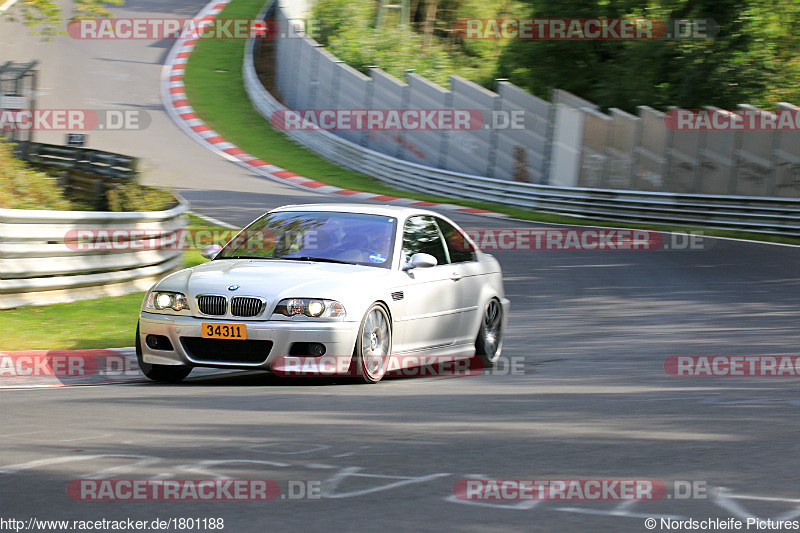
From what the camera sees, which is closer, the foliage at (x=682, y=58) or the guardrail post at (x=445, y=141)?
the foliage at (x=682, y=58)

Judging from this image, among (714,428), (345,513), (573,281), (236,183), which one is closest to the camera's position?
(345,513)

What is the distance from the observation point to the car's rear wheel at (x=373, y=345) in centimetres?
819

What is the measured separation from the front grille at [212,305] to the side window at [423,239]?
68.8 inches

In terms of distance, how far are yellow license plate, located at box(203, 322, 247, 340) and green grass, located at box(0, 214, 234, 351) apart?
7.76ft

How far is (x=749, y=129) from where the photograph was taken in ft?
79.0

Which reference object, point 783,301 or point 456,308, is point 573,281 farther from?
point 456,308

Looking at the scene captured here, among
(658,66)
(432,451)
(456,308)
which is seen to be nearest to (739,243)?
(658,66)

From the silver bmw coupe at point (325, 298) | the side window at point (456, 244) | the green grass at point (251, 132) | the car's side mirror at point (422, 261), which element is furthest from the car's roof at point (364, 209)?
the green grass at point (251, 132)

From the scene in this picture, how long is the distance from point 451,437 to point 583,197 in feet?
65.4

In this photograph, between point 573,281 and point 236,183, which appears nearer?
point 573,281

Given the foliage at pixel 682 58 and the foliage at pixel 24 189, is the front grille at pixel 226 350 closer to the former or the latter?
the foliage at pixel 24 189

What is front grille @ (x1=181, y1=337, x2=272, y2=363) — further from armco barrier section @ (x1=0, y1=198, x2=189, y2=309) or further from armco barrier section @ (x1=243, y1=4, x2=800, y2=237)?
armco barrier section @ (x1=243, y1=4, x2=800, y2=237)

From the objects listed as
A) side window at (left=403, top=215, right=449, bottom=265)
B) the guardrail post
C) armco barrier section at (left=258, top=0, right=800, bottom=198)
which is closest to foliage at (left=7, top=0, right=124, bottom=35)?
side window at (left=403, top=215, right=449, bottom=265)

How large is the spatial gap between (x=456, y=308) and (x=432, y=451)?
3.83 m
